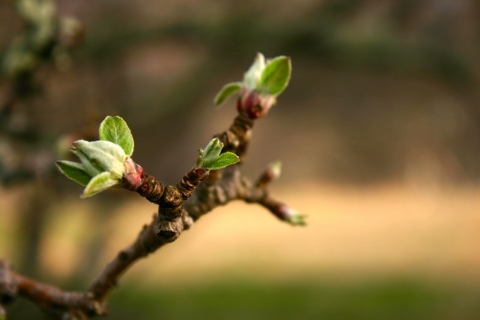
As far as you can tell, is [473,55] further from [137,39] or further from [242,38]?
[137,39]

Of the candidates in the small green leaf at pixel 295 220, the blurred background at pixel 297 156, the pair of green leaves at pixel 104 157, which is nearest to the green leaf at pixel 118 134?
the pair of green leaves at pixel 104 157

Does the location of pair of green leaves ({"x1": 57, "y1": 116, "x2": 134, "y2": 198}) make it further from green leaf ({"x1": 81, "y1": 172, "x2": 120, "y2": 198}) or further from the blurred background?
the blurred background

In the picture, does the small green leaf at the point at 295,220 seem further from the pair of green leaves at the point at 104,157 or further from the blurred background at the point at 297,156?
the blurred background at the point at 297,156

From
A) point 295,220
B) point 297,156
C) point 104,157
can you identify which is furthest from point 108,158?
point 297,156

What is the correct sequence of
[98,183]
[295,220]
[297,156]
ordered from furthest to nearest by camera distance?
[297,156] < [295,220] < [98,183]

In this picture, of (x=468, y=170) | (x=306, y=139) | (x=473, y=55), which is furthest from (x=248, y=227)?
(x=473, y=55)

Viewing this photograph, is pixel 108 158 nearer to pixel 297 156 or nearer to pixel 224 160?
pixel 224 160
